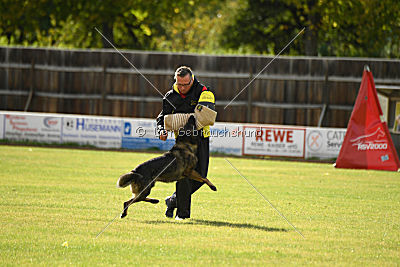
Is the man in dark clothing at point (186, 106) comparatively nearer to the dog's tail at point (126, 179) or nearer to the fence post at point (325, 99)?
the dog's tail at point (126, 179)

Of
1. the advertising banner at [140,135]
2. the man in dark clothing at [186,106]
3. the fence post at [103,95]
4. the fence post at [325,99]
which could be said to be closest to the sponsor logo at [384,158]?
the advertising banner at [140,135]

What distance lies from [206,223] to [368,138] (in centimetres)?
1179

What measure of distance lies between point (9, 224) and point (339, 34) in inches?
1414

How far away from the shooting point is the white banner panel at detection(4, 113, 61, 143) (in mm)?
27266

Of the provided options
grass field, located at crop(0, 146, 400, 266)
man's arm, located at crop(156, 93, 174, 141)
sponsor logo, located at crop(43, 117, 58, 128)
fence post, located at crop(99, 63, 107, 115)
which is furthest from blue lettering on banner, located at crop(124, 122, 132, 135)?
man's arm, located at crop(156, 93, 174, 141)

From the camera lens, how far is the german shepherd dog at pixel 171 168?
32.6 feet

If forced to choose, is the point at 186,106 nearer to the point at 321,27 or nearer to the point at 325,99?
the point at 325,99

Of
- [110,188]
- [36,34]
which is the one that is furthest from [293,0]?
[110,188]

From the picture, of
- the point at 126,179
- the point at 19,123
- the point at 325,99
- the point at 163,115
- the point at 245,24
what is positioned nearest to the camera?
the point at 126,179

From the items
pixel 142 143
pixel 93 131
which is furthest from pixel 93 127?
pixel 142 143

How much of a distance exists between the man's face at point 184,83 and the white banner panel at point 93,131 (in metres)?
16.8

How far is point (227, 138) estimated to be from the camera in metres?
26.6

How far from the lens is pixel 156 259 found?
7.91 metres

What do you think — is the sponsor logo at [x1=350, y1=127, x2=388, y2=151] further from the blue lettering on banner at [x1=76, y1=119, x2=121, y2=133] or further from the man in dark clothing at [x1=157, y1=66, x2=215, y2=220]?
the man in dark clothing at [x1=157, y1=66, x2=215, y2=220]
